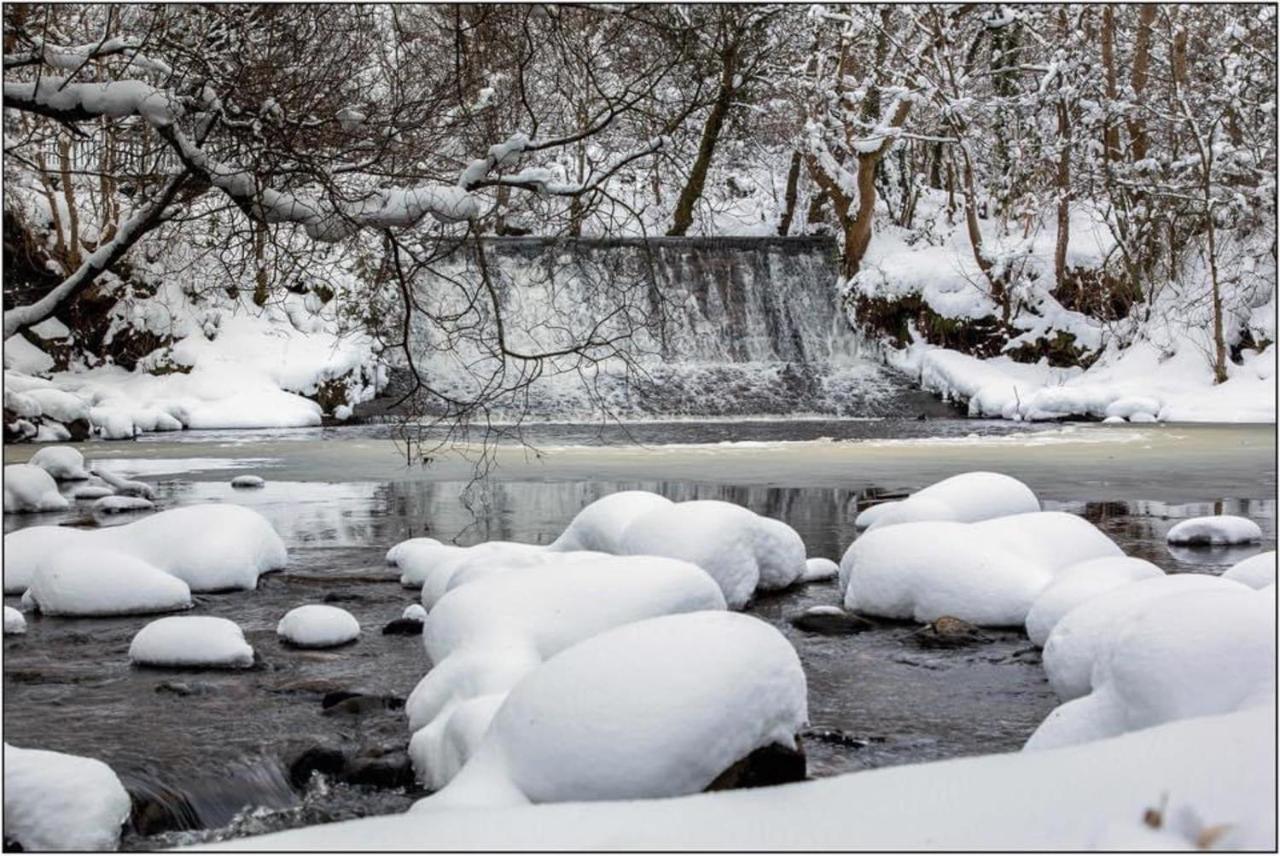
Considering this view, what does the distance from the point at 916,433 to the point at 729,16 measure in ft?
32.5

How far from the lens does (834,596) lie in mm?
6301

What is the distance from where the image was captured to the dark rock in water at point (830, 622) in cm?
559

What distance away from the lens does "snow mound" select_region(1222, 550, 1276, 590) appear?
5.26 metres

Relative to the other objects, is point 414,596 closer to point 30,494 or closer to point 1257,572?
point 1257,572

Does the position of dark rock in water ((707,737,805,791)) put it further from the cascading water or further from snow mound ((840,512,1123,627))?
the cascading water

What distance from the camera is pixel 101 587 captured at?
5945 mm

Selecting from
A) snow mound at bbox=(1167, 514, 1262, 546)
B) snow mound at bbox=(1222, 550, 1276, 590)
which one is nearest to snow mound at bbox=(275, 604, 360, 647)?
snow mound at bbox=(1222, 550, 1276, 590)

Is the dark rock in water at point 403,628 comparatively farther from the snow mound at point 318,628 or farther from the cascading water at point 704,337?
→ the cascading water at point 704,337

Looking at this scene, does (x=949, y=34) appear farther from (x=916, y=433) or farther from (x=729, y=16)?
(x=729, y=16)

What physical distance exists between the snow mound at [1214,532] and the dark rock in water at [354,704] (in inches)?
185

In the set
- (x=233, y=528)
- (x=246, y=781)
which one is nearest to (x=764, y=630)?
(x=246, y=781)

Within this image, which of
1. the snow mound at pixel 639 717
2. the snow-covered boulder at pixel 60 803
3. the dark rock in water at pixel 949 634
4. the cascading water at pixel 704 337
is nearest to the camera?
the snow mound at pixel 639 717

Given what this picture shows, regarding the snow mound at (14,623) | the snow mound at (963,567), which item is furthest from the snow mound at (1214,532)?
the snow mound at (14,623)

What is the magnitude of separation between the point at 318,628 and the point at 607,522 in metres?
1.68
